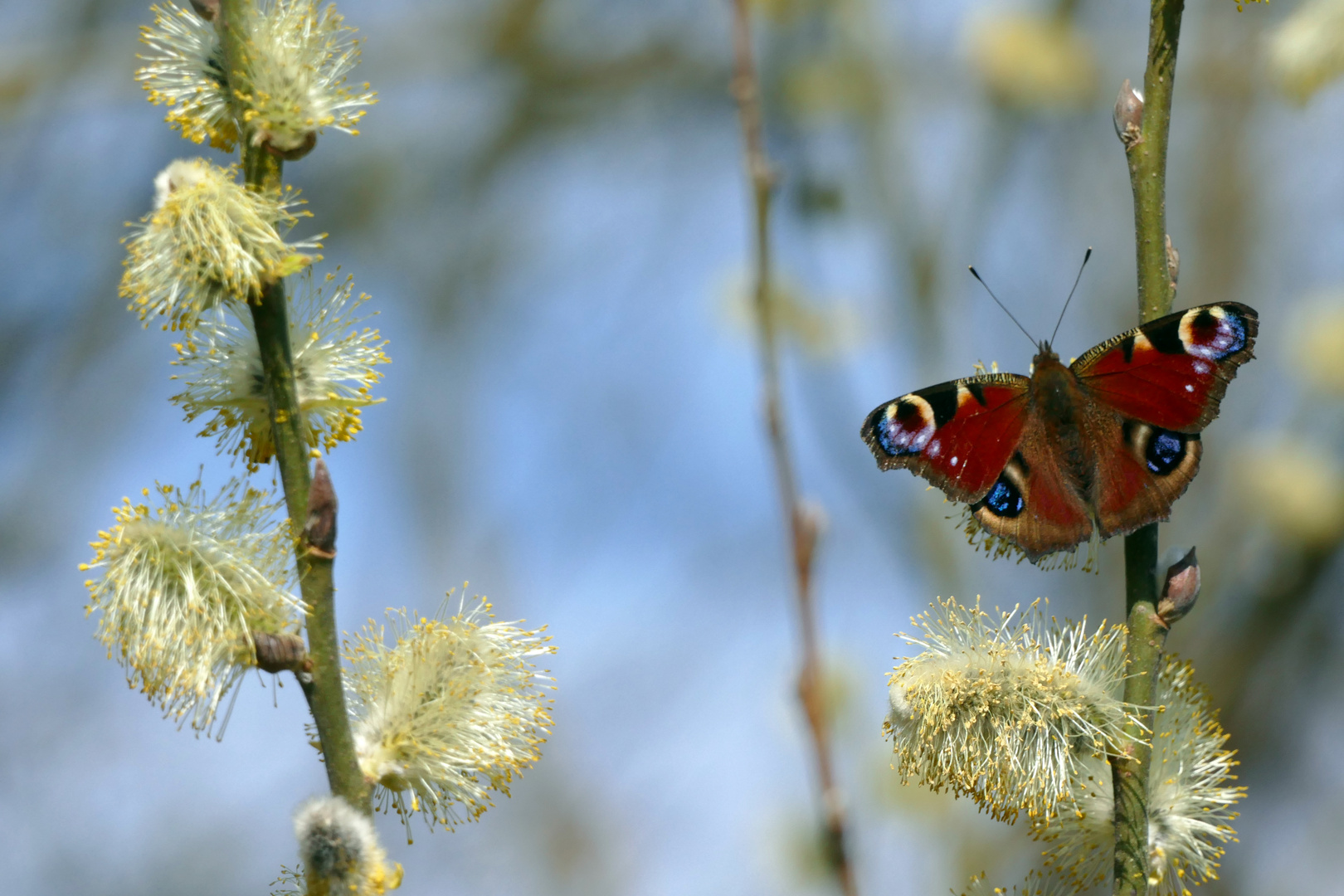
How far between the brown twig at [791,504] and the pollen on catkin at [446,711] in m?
0.57

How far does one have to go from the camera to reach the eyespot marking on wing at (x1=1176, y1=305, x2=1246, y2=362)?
1486 millimetres

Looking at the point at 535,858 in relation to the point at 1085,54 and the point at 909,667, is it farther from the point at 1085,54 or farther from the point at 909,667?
the point at 909,667

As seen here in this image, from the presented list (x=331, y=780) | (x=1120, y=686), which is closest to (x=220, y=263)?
(x=331, y=780)

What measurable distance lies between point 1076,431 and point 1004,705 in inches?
21.6

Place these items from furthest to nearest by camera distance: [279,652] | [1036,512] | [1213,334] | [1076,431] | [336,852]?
1. [1076,431]
2. [1213,334]
3. [1036,512]
4. [279,652]
5. [336,852]

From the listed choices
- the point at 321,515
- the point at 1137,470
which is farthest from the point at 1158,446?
the point at 321,515

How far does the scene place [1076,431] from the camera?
5.39 ft

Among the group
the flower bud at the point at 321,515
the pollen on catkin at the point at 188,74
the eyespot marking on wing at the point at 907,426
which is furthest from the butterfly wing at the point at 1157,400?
the pollen on catkin at the point at 188,74

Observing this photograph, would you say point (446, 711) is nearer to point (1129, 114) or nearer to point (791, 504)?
point (791, 504)

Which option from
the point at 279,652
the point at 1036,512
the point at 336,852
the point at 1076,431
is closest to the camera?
the point at 336,852

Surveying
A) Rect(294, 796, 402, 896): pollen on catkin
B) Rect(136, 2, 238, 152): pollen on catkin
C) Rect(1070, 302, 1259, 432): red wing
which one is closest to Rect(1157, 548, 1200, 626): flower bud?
Rect(1070, 302, 1259, 432): red wing

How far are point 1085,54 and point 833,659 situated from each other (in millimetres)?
2552

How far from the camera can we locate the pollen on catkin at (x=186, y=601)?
115 centimetres

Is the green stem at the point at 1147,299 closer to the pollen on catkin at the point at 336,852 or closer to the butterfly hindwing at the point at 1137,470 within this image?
the butterfly hindwing at the point at 1137,470
